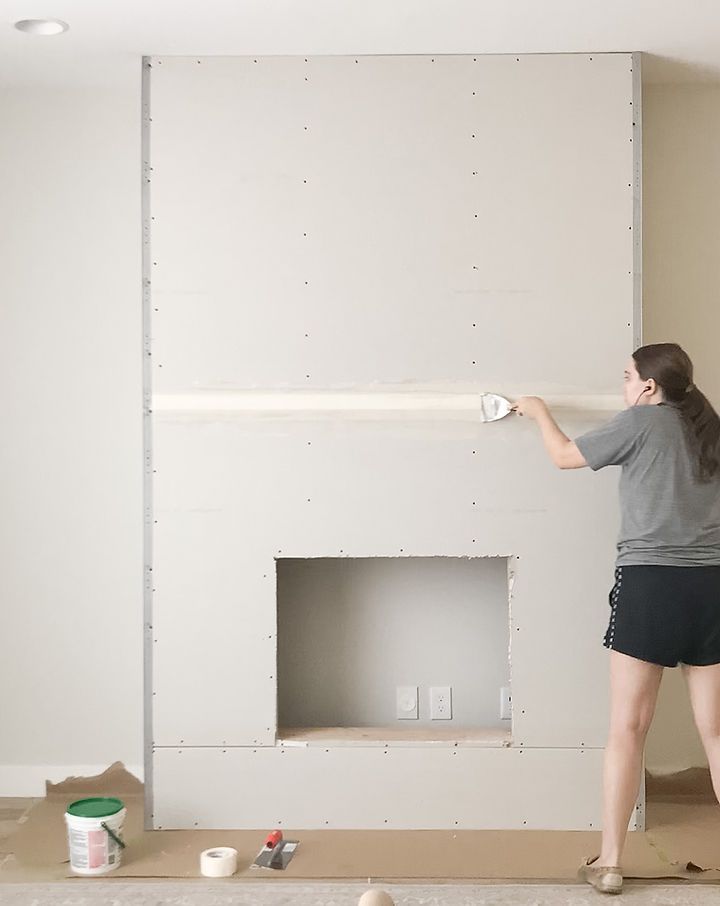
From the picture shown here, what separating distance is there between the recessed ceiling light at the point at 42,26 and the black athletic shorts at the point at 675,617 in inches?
86.0

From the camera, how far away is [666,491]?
9.05 feet

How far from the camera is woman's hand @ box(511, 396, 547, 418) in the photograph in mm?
3143

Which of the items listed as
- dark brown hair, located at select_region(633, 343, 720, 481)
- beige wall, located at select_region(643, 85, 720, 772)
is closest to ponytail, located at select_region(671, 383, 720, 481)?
dark brown hair, located at select_region(633, 343, 720, 481)

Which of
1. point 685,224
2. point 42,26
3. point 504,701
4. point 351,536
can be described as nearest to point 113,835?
point 351,536

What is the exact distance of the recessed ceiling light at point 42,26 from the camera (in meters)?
3.03

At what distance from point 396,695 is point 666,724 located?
0.92 m

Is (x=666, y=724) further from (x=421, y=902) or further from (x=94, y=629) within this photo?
(x=94, y=629)

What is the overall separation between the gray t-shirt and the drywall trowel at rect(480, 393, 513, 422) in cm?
51

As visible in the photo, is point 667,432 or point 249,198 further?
point 249,198

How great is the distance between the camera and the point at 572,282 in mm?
3299

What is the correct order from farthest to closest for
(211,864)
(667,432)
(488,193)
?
(488,193) < (211,864) < (667,432)

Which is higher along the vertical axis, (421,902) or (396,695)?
(396,695)

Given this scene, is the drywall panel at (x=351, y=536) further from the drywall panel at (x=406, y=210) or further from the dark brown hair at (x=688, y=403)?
the dark brown hair at (x=688, y=403)

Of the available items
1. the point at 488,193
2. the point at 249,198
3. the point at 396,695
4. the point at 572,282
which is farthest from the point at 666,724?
the point at 249,198
